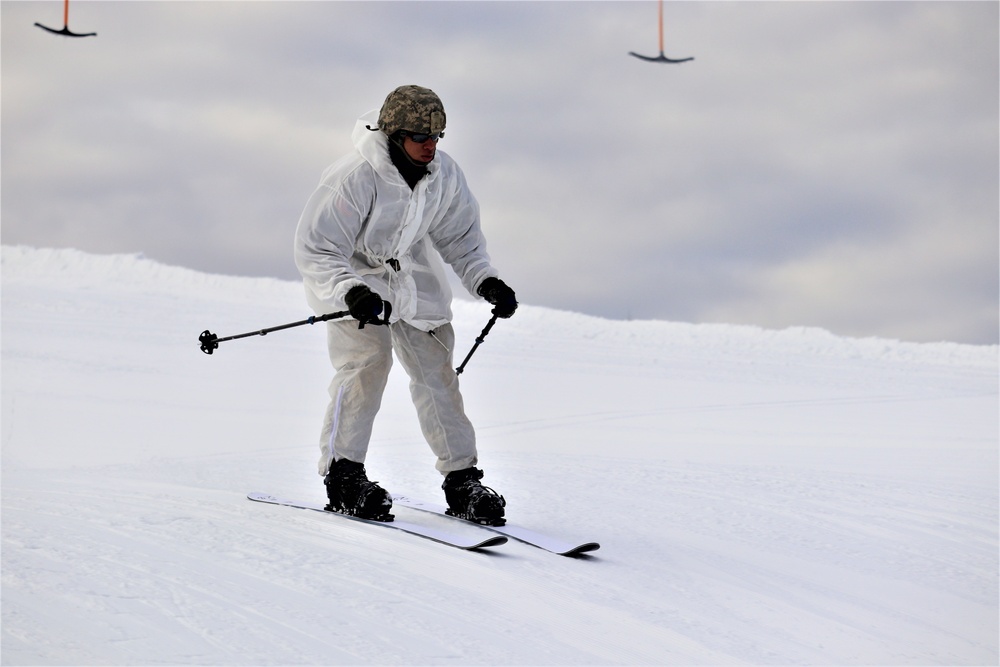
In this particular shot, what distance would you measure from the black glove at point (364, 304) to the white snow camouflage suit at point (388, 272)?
0.06 m

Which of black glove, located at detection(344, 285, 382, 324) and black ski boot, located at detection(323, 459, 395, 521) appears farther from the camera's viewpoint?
black ski boot, located at detection(323, 459, 395, 521)

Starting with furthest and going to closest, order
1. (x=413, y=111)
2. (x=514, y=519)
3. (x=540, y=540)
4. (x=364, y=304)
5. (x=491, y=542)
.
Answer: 1. (x=514, y=519)
2. (x=413, y=111)
3. (x=540, y=540)
4. (x=364, y=304)
5. (x=491, y=542)

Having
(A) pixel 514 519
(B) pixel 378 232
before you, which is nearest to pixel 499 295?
(B) pixel 378 232

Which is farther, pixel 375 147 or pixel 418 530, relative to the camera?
pixel 375 147

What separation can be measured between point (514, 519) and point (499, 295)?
0.94 metres

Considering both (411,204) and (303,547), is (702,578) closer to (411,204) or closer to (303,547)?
(303,547)

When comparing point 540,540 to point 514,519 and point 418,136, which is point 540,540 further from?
point 418,136

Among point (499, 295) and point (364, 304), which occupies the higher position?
point (499, 295)

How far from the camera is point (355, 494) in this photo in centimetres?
402

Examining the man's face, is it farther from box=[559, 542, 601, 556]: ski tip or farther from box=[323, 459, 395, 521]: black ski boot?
box=[559, 542, 601, 556]: ski tip

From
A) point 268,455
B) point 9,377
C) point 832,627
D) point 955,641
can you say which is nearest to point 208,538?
point 832,627

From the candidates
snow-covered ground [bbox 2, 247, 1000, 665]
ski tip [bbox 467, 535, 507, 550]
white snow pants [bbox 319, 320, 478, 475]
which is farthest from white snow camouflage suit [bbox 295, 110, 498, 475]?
ski tip [bbox 467, 535, 507, 550]

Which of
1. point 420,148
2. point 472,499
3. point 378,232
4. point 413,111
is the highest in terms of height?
point 413,111

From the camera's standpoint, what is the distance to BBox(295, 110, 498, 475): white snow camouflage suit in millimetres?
3934
